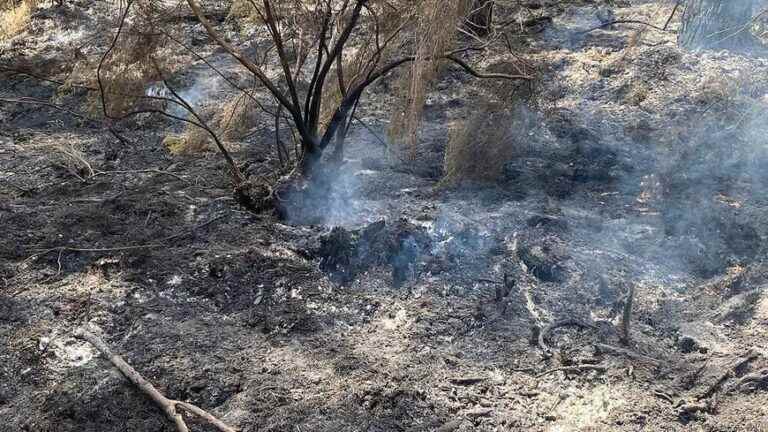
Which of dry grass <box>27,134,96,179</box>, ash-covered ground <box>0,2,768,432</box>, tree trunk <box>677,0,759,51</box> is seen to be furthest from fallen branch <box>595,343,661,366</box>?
dry grass <box>27,134,96,179</box>

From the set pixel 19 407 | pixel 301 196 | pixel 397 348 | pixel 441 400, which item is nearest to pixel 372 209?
pixel 301 196

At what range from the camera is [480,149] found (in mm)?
5168

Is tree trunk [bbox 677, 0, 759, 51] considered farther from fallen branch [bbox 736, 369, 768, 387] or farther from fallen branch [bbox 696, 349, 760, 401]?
fallen branch [bbox 736, 369, 768, 387]

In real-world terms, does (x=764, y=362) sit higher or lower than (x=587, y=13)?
lower

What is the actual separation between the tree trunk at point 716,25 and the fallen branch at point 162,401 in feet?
18.4

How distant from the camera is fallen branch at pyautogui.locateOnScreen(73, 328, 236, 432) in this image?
2.94 meters

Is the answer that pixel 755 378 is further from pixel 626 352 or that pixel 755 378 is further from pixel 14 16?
pixel 14 16

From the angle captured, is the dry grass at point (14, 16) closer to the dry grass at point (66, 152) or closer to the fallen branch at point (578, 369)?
the dry grass at point (66, 152)

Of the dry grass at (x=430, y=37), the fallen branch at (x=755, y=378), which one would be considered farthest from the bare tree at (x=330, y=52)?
the fallen branch at (x=755, y=378)

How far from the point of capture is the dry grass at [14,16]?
28.1 feet

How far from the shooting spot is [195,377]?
10.8 ft

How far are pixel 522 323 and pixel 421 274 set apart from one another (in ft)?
2.48

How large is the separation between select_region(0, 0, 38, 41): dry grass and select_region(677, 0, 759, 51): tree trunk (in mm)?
8305

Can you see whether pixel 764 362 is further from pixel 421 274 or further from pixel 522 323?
pixel 421 274
